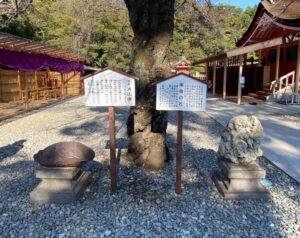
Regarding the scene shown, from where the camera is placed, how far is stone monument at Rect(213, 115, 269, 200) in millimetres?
3736

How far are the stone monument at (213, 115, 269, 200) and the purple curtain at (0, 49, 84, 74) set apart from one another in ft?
30.5

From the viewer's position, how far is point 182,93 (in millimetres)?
3703

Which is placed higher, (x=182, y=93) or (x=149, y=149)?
(x=182, y=93)

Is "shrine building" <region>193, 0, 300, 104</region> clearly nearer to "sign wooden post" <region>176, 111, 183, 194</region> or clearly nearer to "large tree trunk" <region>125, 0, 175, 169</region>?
"large tree trunk" <region>125, 0, 175, 169</region>

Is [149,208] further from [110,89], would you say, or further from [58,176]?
[110,89]

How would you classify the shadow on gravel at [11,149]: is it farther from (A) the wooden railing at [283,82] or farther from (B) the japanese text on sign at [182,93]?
(A) the wooden railing at [283,82]

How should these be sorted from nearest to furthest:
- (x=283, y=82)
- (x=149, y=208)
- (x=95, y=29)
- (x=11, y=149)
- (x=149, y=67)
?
(x=149, y=208) < (x=149, y=67) < (x=11, y=149) < (x=283, y=82) < (x=95, y=29)

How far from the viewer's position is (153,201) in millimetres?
3668

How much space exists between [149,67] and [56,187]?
2274mm

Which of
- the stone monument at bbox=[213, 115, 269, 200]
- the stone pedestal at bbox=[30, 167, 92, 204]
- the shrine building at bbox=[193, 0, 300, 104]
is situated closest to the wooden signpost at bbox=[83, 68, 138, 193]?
the stone pedestal at bbox=[30, 167, 92, 204]

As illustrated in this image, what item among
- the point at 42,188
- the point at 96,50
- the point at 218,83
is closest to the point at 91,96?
the point at 42,188

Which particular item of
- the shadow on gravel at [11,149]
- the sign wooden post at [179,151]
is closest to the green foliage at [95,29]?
the shadow on gravel at [11,149]

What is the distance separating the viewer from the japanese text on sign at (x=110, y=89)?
145 inches

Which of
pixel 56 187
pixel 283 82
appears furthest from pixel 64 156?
pixel 283 82
